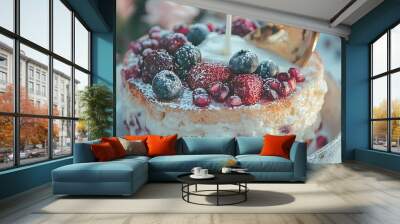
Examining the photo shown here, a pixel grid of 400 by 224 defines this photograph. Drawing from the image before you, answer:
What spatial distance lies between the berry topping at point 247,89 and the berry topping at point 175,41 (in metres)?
1.52

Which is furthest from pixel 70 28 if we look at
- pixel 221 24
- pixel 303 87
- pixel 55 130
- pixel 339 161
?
pixel 339 161

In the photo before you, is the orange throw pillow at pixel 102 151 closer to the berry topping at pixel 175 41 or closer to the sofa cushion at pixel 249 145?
the sofa cushion at pixel 249 145

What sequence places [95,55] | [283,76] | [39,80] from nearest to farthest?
[39,80]
[95,55]
[283,76]

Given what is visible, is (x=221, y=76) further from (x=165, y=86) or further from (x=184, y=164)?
(x=184, y=164)

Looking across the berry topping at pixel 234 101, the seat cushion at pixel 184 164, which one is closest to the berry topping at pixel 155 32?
the berry topping at pixel 234 101

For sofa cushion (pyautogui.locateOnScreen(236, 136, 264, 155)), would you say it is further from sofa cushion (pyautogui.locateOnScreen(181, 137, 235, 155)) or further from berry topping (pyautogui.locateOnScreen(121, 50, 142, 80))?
berry topping (pyautogui.locateOnScreen(121, 50, 142, 80))

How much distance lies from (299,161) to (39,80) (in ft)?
13.9

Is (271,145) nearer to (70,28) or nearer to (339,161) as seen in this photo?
(339,161)

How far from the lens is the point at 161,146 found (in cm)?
664

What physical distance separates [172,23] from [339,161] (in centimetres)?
518

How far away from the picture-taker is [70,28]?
290 inches

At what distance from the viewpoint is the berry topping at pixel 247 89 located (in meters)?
8.95

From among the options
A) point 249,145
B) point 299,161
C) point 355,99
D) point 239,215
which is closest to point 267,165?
point 299,161

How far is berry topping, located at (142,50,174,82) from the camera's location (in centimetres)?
889
